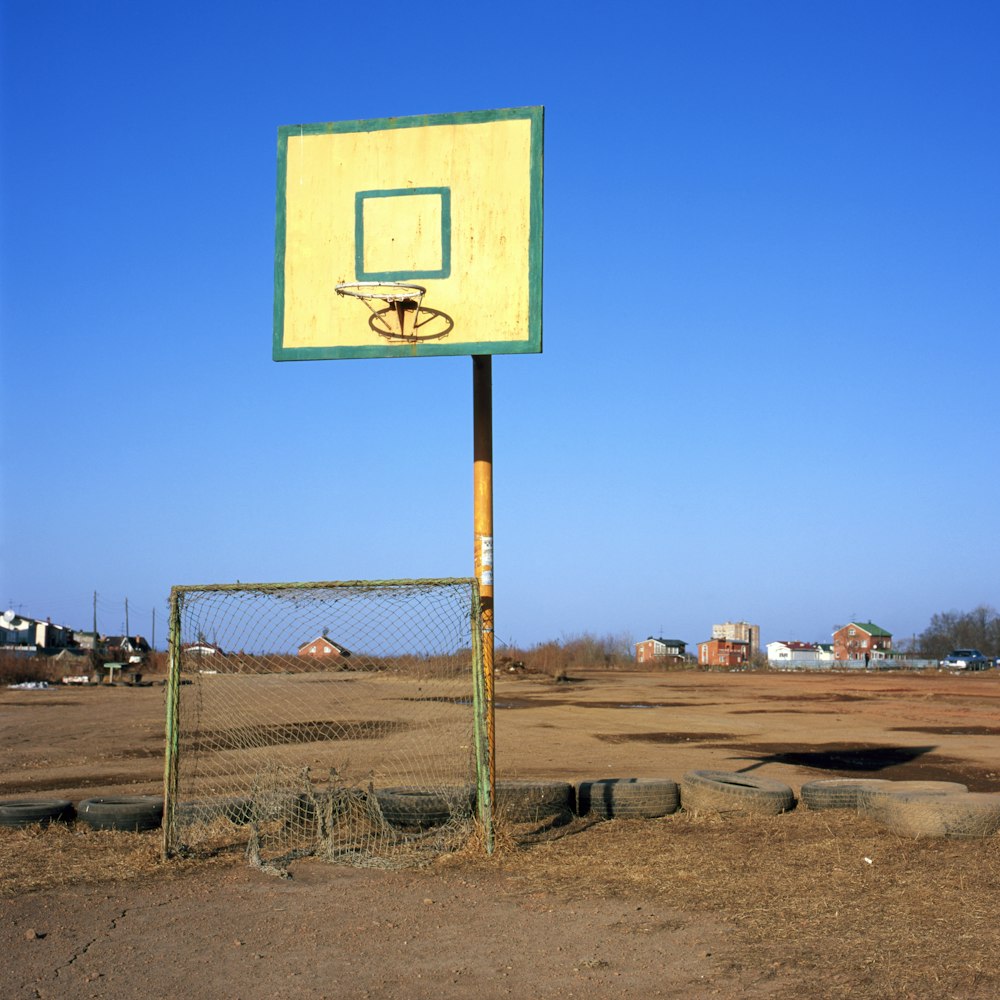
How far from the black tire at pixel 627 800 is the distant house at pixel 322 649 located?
2535 mm

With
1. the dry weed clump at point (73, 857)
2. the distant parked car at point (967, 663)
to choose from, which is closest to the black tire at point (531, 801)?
the dry weed clump at point (73, 857)

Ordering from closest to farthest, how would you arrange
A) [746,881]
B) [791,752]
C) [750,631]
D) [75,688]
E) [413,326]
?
[746,881] < [413,326] < [791,752] < [75,688] < [750,631]

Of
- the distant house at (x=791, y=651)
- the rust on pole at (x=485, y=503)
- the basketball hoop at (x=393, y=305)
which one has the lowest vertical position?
the distant house at (x=791, y=651)

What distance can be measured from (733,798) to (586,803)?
51.9 inches

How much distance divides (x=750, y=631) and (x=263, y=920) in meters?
140

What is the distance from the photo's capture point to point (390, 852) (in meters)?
8.57

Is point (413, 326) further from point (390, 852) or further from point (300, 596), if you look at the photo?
point (390, 852)

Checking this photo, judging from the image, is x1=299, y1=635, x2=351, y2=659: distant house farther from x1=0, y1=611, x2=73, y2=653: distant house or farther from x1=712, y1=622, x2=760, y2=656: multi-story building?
x1=712, y1=622, x2=760, y2=656: multi-story building

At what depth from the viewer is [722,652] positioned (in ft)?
388

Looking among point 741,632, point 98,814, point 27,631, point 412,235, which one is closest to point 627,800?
point 98,814

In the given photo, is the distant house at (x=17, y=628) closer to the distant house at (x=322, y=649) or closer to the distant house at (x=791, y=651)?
the distant house at (x=791, y=651)

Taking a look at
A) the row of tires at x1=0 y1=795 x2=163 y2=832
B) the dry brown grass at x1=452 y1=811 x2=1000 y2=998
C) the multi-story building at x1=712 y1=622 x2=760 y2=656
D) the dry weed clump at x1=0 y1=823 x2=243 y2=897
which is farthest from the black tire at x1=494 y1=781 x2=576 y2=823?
the multi-story building at x1=712 y1=622 x2=760 y2=656

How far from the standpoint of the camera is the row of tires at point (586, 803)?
30.3 feet

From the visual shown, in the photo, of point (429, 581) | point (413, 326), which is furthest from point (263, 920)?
point (413, 326)
